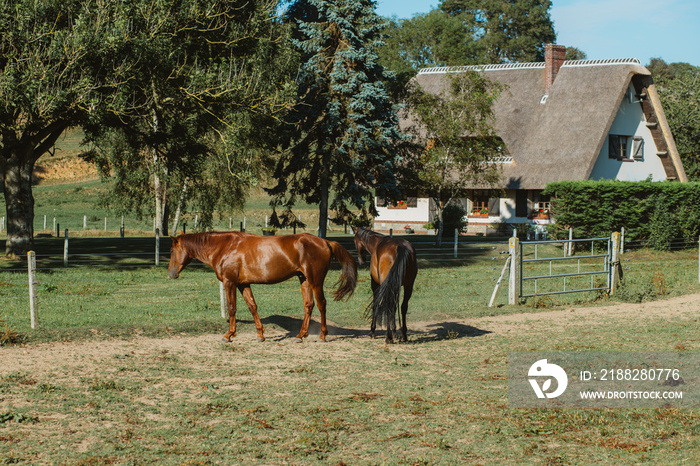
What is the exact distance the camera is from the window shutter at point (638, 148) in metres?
46.2

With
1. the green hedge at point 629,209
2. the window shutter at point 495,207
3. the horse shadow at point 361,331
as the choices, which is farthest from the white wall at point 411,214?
the horse shadow at point 361,331

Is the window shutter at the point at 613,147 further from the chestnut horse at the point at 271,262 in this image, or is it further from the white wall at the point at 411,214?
the chestnut horse at the point at 271,262

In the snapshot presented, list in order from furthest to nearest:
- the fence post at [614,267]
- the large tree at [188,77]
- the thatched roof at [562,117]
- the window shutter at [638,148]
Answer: the window shutter at [638,148]
the thatched roof at [562,117]
the large tree at [188,77]
the fence post at [614,267]

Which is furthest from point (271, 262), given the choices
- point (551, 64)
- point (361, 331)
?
point (551, 64)

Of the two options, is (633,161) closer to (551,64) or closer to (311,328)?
(551,64)

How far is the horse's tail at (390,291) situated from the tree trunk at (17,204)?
62.3ft

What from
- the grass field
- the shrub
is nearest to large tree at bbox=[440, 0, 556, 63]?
the shrub

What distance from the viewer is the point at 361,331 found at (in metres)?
13.8

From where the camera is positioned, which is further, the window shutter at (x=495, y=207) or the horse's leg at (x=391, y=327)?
the window shutter at (x=495, y=207)

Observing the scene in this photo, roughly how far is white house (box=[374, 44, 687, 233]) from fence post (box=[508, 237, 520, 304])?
25.4 meters

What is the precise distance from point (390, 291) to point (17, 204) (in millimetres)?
19675

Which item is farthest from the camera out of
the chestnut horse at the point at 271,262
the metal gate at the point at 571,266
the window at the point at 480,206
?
the window at the point at 480,206

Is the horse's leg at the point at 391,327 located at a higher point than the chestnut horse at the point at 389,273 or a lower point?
lower

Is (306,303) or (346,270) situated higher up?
(346,270)
